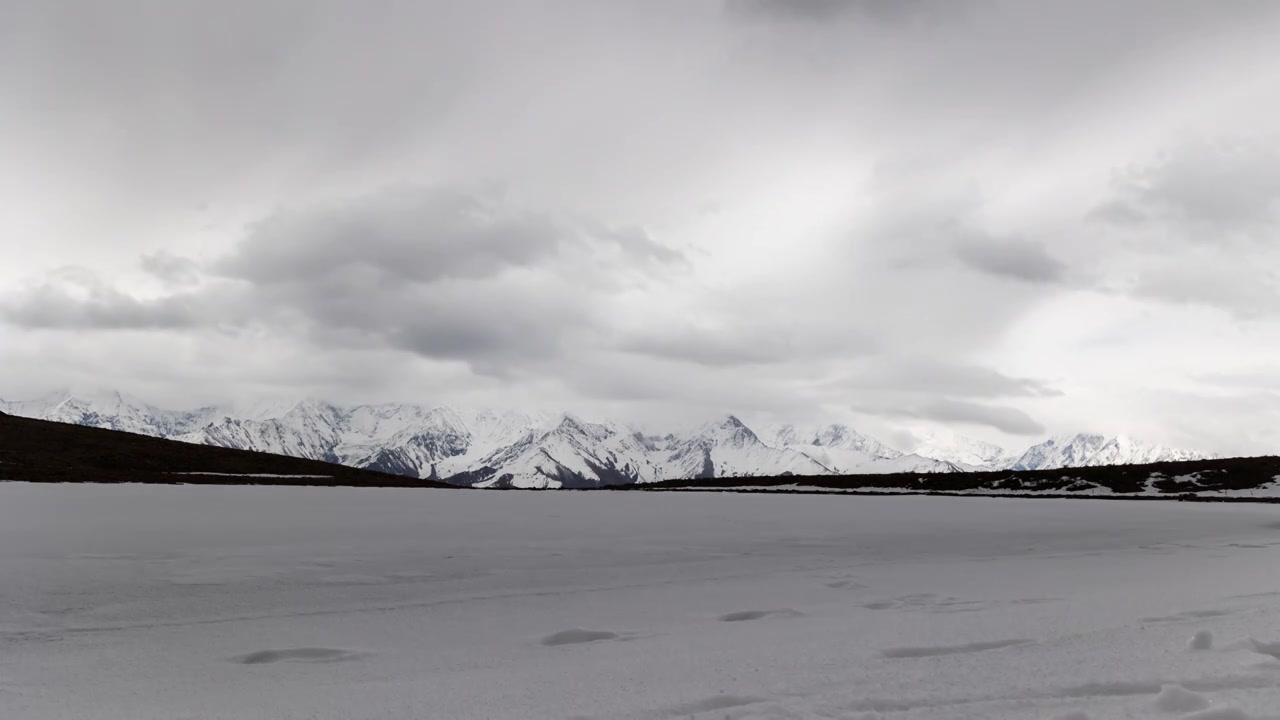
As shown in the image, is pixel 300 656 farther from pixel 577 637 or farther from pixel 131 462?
pixel 131 462

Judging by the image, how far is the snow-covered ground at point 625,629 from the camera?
663 cm

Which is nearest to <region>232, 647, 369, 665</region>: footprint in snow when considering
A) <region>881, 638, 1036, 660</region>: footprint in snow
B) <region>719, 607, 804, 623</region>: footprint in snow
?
<region>719, 607, 804, 623</region>: footprint in snow

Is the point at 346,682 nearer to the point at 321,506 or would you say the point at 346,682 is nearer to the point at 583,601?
the point at 583,601

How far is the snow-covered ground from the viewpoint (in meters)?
6.63

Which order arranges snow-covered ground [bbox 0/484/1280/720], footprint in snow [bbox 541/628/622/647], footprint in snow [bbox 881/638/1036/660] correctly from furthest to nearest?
footprint in snow [bbox 541/628/622/647]
footprint in snow [bbox 881/638/1036/660]
snow-covered ground [bbox 0/484/1280/720]

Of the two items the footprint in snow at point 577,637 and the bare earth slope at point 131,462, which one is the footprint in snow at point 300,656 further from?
the bare earth slope at point 131,462

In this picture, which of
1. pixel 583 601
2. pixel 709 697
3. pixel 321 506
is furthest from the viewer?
pixel 321 506

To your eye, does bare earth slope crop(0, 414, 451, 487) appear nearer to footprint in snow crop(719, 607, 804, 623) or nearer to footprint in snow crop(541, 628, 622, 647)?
footprint in snow crop(541, 628, 622, 647)

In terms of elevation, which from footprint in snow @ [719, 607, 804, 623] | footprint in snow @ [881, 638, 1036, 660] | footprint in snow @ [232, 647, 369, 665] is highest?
footprint in snow @ [881, 638, 1036, 660]

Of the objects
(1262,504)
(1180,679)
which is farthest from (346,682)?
(1262,504)

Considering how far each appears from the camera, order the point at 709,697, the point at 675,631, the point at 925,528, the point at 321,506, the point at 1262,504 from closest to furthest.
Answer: the point at 709,697 < the point at 675,631 < the point at 925,528 < the point at 321,506 < the point at 1262,504

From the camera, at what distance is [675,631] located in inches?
388

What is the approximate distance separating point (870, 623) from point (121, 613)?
10.3 metres

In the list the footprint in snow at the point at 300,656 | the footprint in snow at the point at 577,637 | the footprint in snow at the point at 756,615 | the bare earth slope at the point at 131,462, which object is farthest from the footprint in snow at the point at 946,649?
the bare earth slope at the point at 131,462
